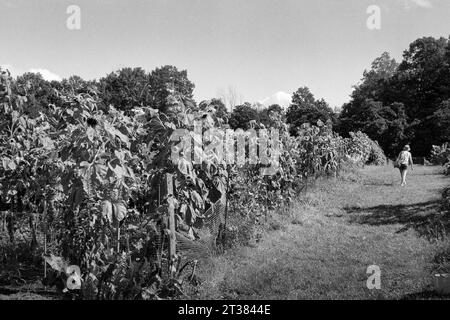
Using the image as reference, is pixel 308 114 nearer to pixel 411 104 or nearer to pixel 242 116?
pixel 242 116

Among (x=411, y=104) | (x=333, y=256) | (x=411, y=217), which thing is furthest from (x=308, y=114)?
(x=333, y=256)

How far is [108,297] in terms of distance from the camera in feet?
14.5

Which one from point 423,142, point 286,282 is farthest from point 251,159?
point 423,142

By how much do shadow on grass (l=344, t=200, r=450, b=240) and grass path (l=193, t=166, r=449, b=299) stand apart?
0.06 feet

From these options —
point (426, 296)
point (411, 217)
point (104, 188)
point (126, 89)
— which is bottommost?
point (426, 296)

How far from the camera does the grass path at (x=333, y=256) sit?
5281 mm

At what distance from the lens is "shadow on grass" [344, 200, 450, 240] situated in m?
7.72

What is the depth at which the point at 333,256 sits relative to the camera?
6.74 meters

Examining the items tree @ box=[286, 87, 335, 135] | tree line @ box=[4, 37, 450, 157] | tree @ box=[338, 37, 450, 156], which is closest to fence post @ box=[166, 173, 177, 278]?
tree line @ box=[4, 37, 450, 157]

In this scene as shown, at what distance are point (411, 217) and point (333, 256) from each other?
3.44 meters

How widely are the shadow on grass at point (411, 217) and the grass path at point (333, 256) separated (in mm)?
19

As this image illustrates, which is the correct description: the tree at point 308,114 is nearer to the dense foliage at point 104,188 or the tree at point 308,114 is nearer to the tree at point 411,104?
the tree at point 411,104

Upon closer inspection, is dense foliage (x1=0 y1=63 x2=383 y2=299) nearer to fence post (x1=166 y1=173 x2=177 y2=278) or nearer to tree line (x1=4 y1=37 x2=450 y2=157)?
fence post (x1=166 y1=173 x2=177 y2=278)

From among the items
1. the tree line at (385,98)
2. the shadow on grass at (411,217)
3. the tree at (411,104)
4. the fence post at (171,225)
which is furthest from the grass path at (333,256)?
the tree at (411,104)
